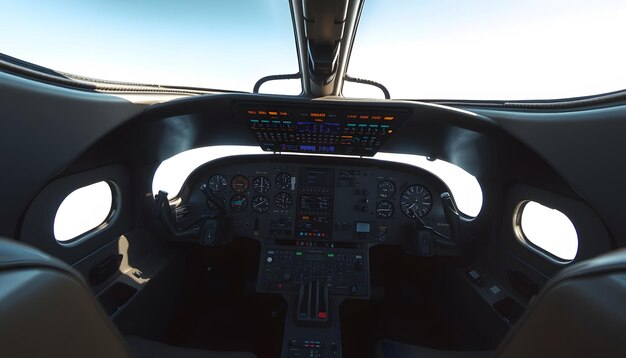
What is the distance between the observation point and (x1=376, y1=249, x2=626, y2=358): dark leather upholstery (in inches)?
16.6

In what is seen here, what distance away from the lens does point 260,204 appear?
9.57ft

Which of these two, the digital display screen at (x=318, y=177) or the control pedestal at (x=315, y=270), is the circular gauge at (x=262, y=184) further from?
the control pedestal at (x=315, y=270)

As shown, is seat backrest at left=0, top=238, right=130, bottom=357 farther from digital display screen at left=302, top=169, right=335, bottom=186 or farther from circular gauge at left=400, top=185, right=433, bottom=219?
circular gauge at left=400, top=185, right=433, bottom=219

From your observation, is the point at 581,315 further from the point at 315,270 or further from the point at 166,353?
the point at 315,270

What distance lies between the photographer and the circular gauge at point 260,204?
2.91 metres

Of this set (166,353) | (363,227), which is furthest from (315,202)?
(166,353)

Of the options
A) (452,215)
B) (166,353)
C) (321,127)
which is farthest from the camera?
(452,215)

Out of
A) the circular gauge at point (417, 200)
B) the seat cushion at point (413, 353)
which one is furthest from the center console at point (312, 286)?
the circular gauge at point (417, 200)

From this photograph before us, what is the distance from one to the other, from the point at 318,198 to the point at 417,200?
1.01 metres

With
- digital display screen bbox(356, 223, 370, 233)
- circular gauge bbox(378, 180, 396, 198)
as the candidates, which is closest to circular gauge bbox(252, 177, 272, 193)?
digital display screen bbox(356, 223, 370, 233)

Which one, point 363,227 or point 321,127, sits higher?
→ point 321,127

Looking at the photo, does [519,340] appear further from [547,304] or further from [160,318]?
[160,318]

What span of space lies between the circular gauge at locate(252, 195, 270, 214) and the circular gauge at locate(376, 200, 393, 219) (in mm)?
1119

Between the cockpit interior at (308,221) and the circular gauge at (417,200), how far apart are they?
0.01 meters
